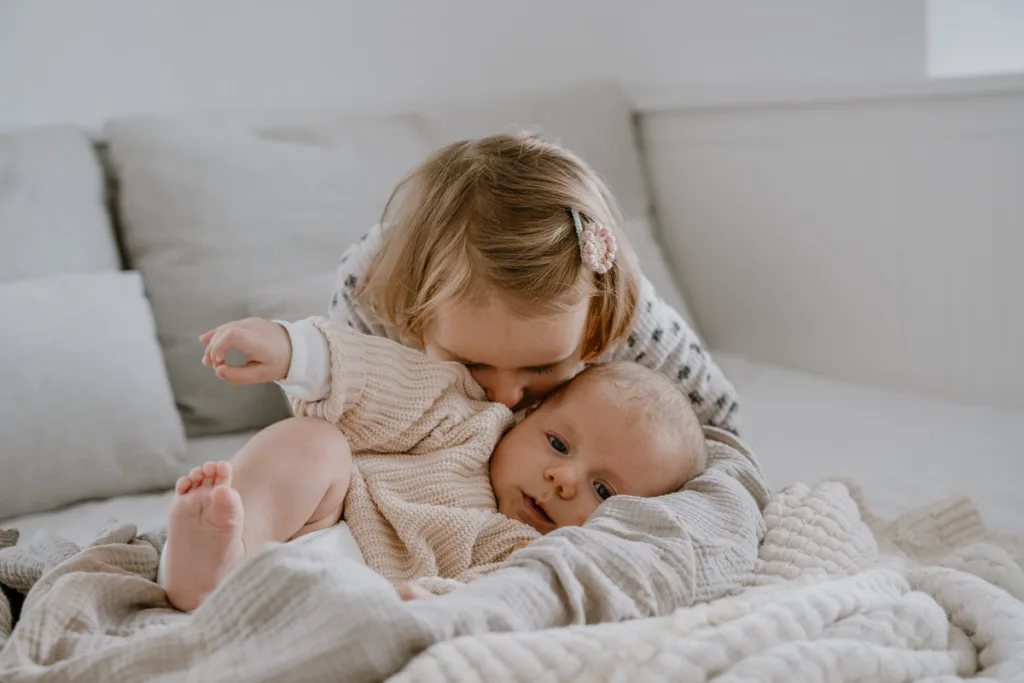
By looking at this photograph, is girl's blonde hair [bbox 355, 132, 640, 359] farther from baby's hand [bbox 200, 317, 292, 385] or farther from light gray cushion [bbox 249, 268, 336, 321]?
light gray cushion [bbox 249, 268, 336, 321]

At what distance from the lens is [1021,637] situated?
87 centimetres

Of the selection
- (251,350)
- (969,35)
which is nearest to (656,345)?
(251,350)

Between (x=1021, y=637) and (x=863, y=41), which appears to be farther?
(x=863, y=41)

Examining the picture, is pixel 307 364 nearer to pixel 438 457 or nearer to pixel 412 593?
pixel 438 457

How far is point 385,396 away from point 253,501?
0.21 meters

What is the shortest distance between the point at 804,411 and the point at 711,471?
0.70m

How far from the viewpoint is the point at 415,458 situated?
44.1 inches

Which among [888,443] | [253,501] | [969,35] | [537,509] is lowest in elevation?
[888,443]

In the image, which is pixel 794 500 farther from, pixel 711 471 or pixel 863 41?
pixel 863 41

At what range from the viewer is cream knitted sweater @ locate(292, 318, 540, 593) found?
1036mm

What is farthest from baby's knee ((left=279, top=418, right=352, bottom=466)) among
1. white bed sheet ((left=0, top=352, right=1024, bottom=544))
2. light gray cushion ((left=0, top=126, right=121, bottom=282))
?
light gray cushion ((left=0, top=126, right=121, bottom=282))

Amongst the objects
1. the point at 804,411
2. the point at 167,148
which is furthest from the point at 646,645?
the point at 167,148

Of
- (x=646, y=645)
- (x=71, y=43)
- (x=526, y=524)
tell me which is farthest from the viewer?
(x=71, y=43)

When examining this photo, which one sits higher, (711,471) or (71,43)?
(71,43)
